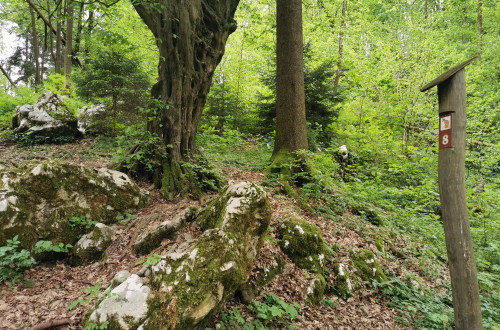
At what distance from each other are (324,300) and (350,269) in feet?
3.01

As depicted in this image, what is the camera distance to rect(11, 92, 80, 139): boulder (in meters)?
7.80

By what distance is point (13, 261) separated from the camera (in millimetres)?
3354

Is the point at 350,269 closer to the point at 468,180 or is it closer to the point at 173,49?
the point at 173,49

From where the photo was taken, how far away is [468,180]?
7.79m

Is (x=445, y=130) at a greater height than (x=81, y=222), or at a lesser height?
greater

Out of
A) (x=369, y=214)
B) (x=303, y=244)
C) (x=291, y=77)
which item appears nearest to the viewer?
(x=303, y=244)

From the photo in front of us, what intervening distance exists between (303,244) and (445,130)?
2565mm

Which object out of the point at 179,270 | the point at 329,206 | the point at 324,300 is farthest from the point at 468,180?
the point at 179,270

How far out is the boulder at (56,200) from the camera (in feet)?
11.7

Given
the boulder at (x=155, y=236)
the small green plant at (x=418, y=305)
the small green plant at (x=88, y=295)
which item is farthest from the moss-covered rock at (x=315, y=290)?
the small green plant at (x=88, y=295)

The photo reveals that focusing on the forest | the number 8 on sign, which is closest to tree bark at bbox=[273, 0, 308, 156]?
the forest

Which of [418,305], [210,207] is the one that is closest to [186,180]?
[210,207]

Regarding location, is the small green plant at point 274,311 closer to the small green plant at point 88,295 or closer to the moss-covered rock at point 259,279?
the moss-covered rock at point 259,279

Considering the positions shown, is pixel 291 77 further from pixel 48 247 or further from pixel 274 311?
pixel 48 247
